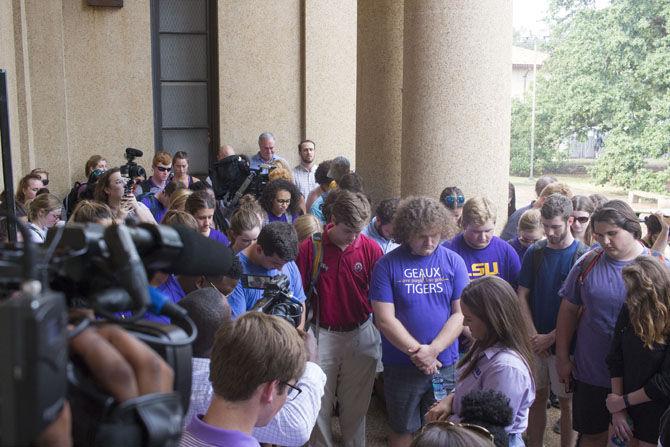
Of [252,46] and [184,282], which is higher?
[252,46]

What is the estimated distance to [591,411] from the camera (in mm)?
5109

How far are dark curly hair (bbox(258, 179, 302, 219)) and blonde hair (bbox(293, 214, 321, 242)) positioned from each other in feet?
3.24

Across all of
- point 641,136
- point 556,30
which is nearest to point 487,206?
point 641,136

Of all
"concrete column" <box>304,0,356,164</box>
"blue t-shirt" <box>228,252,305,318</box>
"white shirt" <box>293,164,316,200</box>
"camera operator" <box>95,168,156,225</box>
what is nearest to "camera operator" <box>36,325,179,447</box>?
"blue t-shirt" <box>228,252,305,318</box>

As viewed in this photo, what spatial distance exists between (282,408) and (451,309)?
2353mm

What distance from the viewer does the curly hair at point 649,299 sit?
4371 mm

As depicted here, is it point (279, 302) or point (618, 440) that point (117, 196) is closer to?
point (279, 302)

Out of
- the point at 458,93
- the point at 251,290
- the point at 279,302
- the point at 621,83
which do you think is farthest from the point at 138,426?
the point at 621,83

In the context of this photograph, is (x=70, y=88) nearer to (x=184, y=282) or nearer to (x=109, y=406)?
(x=184, y=282)

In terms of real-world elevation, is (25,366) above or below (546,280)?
above

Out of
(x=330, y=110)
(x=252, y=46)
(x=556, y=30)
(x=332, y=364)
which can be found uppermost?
(x=556, y=30)

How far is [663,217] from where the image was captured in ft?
20.4

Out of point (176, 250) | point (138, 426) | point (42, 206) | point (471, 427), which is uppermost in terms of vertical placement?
point (176, 250)

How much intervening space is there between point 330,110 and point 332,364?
7.01 metres
